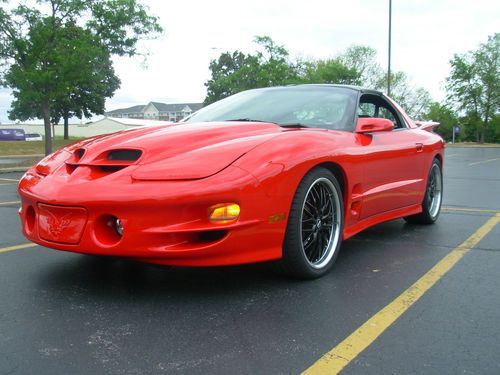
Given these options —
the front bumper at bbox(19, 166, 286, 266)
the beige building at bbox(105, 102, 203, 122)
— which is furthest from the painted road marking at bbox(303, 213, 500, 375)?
the beige building at bbox(105, 102, 203, 122)

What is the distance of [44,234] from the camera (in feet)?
9.52

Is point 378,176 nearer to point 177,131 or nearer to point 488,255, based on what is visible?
point 488,255

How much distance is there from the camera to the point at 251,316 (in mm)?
2625

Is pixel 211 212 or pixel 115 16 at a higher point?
pixel 115 16

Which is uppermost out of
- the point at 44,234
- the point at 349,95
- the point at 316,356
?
the point at 349,95

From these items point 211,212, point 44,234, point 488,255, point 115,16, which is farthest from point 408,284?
point 115,16

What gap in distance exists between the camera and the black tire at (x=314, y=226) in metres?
3.04

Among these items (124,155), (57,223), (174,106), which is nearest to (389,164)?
(124,155)

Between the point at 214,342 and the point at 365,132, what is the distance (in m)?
2.21

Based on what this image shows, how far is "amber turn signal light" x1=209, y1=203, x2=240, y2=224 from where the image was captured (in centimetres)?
269

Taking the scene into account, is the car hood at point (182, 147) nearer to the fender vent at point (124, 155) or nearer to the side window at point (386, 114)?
the fender vent at point (124, 155)

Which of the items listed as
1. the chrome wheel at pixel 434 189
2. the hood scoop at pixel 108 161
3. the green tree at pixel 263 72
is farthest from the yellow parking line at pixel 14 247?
the green tree at pixel 263 72

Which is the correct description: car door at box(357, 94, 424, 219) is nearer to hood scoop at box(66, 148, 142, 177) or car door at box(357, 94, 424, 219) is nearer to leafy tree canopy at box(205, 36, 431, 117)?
hood scoop at box(66, 148, 142, 177)

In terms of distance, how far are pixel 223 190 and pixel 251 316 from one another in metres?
0.66
